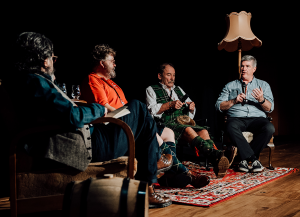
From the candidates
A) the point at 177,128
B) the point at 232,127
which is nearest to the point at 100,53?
the point at 177,128

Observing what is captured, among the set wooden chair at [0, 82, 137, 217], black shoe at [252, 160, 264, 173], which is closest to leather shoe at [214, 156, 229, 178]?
black shoe at [252, 160, 264, 173]

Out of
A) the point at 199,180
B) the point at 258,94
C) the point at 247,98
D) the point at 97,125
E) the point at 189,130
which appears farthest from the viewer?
the point at 247,98

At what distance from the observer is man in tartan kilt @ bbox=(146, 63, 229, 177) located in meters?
2.85

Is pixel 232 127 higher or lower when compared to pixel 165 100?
lower

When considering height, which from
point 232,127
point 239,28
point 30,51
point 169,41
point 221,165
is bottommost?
point 221,165

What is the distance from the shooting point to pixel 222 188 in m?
2.63

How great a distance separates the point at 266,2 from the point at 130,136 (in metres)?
5.82

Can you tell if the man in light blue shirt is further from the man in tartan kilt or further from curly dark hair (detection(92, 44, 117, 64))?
curly dark hair (detection(92, 44, 117, 64))

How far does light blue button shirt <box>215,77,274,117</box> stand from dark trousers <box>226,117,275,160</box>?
0.29 feet

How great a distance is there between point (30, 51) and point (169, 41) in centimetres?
425

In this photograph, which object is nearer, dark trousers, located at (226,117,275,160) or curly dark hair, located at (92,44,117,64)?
curly dark hair, located at (92,44,117,64)

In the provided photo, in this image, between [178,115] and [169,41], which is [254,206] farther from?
[169,41]

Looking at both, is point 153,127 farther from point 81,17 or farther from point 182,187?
point 81,17

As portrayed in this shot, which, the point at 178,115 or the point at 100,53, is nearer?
the point at 100,53
